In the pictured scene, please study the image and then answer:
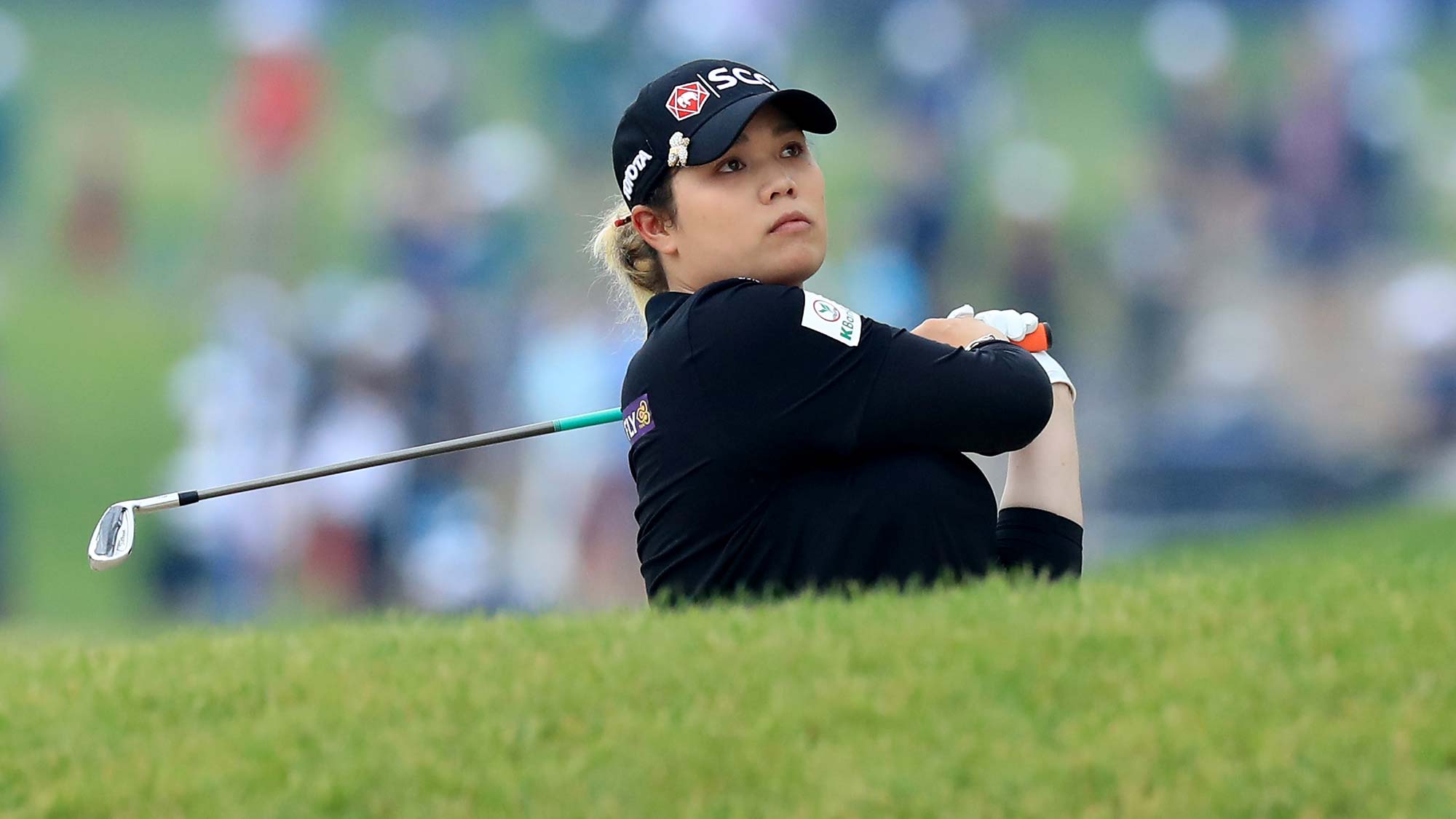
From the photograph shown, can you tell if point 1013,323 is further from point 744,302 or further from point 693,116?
point 693,116

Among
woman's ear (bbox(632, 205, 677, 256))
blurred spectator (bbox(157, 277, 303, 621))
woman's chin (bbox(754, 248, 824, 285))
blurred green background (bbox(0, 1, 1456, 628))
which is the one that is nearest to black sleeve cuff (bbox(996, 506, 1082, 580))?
woman's chin (bbox(754, 248, 824, 285))

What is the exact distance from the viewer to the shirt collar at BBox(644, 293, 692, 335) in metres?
4.40

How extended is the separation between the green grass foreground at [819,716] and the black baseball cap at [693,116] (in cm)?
110

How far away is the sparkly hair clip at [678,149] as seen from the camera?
177 inches

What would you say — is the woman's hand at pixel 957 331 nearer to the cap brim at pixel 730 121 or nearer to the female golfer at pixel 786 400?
the female golfer at pixel 786 400

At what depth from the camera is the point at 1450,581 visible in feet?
14.4

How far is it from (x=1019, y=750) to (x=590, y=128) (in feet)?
45.4

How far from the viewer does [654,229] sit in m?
4.67

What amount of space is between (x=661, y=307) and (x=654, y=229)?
0.94ft

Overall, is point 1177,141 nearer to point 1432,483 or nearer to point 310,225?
point 1432,483

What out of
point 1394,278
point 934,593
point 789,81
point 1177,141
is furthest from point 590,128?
point 934,593

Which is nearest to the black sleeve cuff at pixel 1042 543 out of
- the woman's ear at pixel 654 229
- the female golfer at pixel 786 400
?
the female golfer at pixel 786 400

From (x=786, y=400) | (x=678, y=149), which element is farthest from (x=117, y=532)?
(x=786, y=400)

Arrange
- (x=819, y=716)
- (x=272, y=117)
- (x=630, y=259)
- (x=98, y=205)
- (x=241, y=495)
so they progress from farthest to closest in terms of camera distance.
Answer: (x=98, y=205) → (x=272, y=117) → (x=241, y=495) → (x=630, y=259) → (x=819, y=716)
